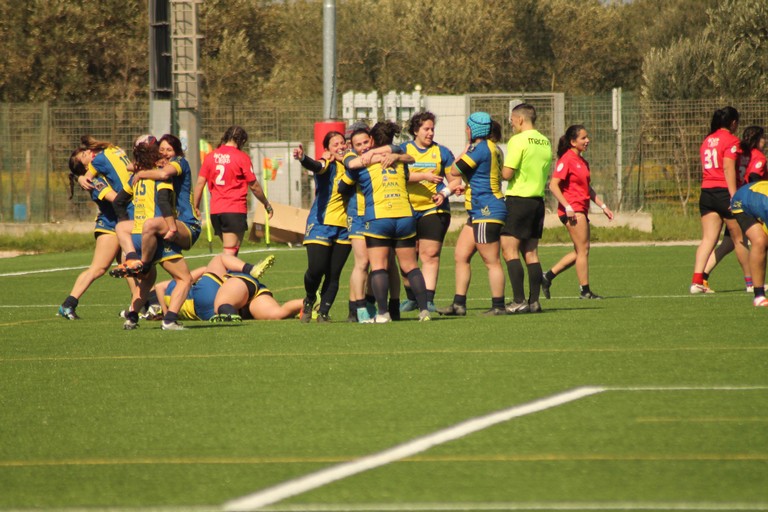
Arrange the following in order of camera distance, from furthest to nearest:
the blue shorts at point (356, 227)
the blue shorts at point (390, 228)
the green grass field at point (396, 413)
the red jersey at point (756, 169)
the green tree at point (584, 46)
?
the green tree at point (584, 46)
the red jersey at point (756, 169)
the blue shorts at point (356, 227)
the blue shorts at point (390, 228)
the green grass field at point (396, 413)

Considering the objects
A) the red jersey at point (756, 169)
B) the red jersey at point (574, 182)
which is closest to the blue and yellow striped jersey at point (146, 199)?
the red jersey at point (574, 182)

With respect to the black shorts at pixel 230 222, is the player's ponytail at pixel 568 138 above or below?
above

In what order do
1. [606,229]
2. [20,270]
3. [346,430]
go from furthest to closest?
[606,229], [20,270], [346,430]

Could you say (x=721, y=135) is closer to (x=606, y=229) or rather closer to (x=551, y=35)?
(x=606, y=229)

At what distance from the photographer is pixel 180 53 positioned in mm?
28516

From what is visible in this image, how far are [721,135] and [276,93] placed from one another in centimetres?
3347

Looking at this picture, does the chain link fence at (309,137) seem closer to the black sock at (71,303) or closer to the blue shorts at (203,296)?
the black sock at (71,303)

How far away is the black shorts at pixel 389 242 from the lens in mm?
11344

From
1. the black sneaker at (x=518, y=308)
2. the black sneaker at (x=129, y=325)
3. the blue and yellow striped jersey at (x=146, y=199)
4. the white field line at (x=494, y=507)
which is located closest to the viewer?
the white field line at (x=494, y=507)

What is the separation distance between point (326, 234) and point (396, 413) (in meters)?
4.84

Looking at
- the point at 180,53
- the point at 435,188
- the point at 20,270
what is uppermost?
the point at 180,53

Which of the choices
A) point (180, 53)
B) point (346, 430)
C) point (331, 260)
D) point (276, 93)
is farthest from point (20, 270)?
point (276, 93)

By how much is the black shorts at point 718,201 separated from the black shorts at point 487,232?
3.04m

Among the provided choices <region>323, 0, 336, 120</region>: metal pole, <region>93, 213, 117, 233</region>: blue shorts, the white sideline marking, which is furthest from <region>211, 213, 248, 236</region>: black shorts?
<region>323, 0, 336, 120</region>: metal pole
